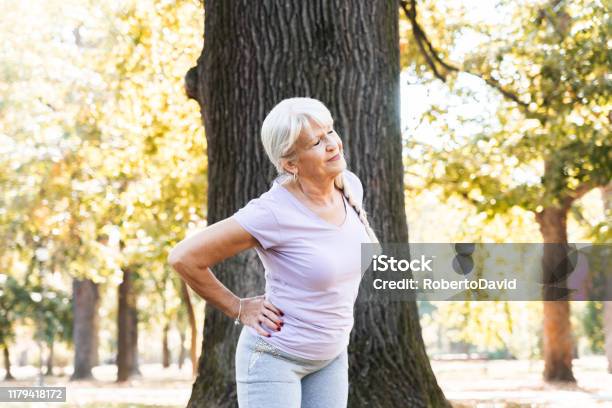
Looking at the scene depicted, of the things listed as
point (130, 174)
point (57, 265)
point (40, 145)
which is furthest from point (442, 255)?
point (57, 265)

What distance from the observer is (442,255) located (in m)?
16.2

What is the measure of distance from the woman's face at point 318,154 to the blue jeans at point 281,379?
2.04 ft

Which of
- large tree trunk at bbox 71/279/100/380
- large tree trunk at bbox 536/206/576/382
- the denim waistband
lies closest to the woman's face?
the denim waistband

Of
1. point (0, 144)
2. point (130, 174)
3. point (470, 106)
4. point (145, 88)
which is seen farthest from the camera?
point (0, 144)

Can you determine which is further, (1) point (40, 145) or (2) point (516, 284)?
(2) point (516, 284)

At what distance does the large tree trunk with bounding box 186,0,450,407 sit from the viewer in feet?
18.8

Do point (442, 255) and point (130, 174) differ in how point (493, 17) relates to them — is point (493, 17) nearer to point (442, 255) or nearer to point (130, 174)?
point (442, 255)

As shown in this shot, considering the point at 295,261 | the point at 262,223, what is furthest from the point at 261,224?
the point at 295,261

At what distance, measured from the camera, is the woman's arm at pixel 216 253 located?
10.5ft

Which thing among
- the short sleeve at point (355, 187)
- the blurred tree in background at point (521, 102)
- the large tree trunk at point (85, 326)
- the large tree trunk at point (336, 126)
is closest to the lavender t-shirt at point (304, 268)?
the short sleeve at point (355, 187)

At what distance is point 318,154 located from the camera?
3.19 metres

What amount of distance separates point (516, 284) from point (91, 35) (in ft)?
37.4

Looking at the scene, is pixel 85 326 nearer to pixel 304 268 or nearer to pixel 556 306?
pixel 556 306

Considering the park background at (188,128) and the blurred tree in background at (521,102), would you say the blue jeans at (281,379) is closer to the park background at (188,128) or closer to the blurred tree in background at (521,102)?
the park background at (188,128)
